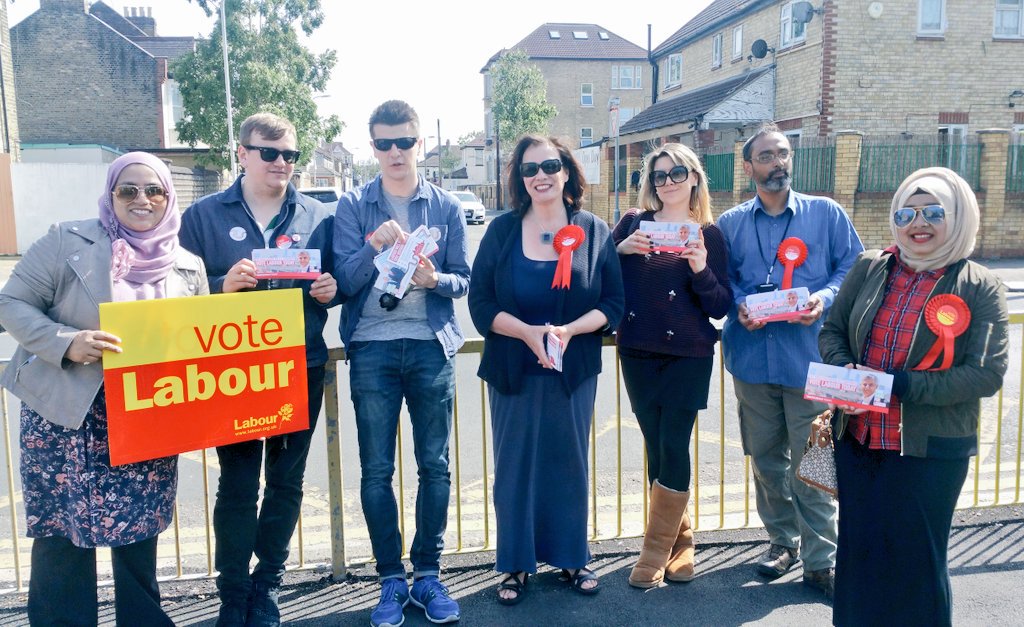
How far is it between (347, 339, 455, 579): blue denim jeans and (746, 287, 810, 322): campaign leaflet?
1399mm

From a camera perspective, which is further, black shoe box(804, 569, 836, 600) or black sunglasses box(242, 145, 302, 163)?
black shoe box(804, 569, 836, 600)

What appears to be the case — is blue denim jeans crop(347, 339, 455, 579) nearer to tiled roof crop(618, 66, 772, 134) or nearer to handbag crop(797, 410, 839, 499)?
handbag crop(797, 410, 839, 499)

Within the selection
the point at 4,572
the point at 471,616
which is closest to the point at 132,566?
the point at 471,616

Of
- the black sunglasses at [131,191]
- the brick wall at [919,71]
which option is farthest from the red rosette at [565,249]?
the brick wall at [919,71]

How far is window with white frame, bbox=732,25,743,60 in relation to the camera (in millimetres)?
26281

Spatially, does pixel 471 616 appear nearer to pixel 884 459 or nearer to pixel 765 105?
pixel 884 459

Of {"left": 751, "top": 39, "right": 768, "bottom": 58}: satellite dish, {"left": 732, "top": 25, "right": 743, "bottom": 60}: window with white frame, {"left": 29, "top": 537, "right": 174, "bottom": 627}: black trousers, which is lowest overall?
{"left": 29, "top": 537, "right": 174, "bottom": 627}: black trousers

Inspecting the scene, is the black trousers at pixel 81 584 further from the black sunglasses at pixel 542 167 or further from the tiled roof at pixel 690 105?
the tiled roof at pixel 690 105

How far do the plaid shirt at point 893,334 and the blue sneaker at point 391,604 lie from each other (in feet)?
6.72

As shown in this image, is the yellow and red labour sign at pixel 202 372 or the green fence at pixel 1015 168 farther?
the green fence at pixel 1015 168

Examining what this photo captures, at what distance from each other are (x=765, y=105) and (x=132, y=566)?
23.6m

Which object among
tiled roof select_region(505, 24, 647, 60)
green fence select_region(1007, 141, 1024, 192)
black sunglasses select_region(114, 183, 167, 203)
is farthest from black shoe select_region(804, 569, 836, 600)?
tiled roof select_region(505, 24, 647, 60)

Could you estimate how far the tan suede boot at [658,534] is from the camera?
3729mm

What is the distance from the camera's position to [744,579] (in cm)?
383
